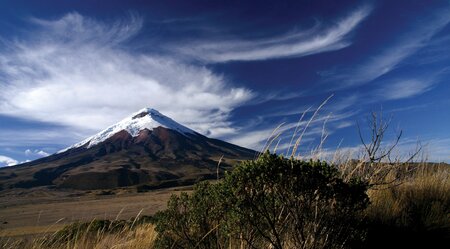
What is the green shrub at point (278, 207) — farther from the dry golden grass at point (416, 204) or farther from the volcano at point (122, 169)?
the volcano at point (122, 169)

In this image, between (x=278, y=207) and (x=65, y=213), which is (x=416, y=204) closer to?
(x=278, y=207)

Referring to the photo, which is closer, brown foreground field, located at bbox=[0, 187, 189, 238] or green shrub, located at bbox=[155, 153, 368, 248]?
green shrub, located at bbox=[155, 153, 368, 248]

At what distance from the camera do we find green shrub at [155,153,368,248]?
3990mm

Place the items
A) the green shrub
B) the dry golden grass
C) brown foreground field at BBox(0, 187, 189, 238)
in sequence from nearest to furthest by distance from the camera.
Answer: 1. the green shrub
2. the dry golden grass
3. brown foreground field at BBox(0, 187, 189, 238)

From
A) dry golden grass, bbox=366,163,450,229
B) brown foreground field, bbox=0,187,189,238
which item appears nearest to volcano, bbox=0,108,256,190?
brown foreground field, bbox=0,187,189,238

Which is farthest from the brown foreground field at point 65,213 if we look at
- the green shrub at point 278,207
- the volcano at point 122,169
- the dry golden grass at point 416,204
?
the volcano at point 122,169

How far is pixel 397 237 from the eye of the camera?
17.4 feet

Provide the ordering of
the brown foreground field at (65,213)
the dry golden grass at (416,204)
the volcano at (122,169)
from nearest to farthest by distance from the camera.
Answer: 1. the dry golden grass at (416,204)
2. the brown foreground field at (65,213)
3. the volcano at (122,169)

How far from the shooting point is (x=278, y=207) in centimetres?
429

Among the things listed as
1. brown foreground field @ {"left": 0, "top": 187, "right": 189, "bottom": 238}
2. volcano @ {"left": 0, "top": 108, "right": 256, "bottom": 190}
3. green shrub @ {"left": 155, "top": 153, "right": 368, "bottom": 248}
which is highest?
volcano @ {"left": 0, "top": 108, "right": 256, "bottom": 190}

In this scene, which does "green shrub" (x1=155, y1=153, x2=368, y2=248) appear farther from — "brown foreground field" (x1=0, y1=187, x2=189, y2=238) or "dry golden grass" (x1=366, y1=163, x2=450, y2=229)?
"dry golden grass" (x1=366, y1=163, x2=450, y2=229)

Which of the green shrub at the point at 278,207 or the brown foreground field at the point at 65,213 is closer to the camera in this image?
the green shrub at the point at 278,207

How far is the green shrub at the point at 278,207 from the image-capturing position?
13.1 feet

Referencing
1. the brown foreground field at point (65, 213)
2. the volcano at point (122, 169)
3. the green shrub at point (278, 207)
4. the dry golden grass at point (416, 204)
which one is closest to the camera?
the green shrub at point (278, 207)
